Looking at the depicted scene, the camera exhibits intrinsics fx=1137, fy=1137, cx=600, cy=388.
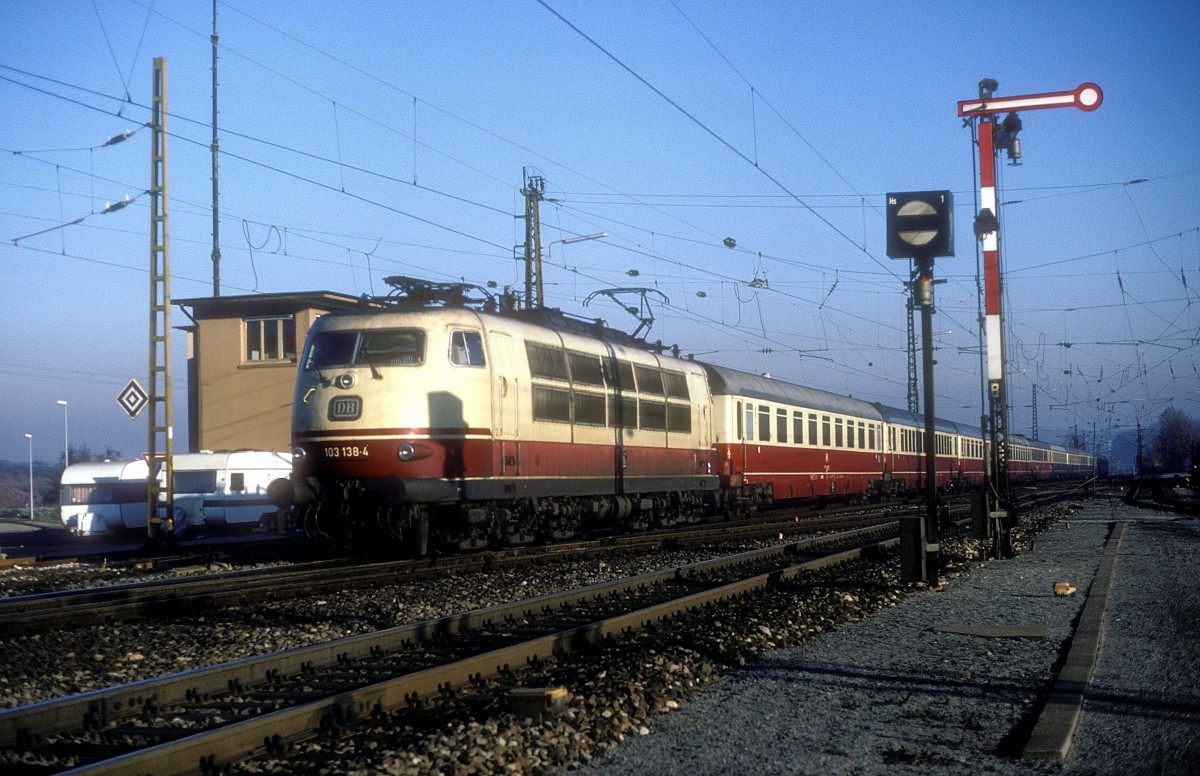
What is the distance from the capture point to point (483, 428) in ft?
52.7

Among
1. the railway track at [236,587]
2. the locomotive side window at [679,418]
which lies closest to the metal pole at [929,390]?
the railway track at [236,587]

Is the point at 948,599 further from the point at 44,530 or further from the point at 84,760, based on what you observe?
the point at 44,530

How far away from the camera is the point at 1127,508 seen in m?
35.1

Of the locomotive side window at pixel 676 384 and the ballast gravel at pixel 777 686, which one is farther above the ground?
the locomotive side window at pixel 676 384

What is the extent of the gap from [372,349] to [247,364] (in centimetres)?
2272

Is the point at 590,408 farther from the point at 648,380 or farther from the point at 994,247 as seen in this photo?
the point at 994,247

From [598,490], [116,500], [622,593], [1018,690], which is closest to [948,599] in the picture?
[622,593]

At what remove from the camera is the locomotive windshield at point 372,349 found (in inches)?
621

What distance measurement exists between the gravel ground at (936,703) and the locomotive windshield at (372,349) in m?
7.61

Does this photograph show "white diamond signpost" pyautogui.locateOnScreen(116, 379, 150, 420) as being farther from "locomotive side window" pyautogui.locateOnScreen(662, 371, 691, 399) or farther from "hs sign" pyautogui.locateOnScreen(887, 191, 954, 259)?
"hs sign" pyautogui.locateOnScreen(887, 191, 954, 259)

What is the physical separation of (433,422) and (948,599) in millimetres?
7153

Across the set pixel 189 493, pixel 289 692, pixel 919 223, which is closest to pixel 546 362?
pixel 919 223

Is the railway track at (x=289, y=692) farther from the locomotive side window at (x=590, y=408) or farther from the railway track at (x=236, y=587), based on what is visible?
the locomotive side window at (x=590, y=408)

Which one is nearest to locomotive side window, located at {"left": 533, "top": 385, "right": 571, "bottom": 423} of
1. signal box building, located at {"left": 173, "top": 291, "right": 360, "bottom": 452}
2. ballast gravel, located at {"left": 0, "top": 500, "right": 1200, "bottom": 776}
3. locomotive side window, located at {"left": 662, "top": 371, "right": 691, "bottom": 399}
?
locomotive side window, located at {"left": 662, "top": 371, "right": 691, "bottom": 399}
